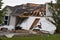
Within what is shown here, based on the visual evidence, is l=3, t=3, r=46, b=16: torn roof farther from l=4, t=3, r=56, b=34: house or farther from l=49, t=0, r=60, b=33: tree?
l=49, t=0, r=60, b=33: tree

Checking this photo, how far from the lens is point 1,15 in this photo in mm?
10703

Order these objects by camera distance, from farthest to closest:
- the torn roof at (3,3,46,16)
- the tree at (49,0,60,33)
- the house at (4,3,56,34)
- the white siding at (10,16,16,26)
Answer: the white siding at (10,16,16,26) → the torn roof at (3,3,46,16) → the house at (4,3,56,34) → the tree at (49,0,60,33)

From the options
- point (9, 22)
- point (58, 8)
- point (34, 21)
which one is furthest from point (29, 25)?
point (58, 8)

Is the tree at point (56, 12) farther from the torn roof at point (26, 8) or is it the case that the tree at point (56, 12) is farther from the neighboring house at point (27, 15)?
the torn roof at point (26, 8)

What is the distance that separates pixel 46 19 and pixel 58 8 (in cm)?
251

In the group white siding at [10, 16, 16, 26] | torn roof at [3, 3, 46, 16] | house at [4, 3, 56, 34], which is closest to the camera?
house at [4, 3, 56, 34]

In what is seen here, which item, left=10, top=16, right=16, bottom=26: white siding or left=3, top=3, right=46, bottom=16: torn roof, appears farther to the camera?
left=10, top=16, right=16, bottom=26: white siding

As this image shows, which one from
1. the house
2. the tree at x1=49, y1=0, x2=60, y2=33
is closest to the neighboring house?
the house

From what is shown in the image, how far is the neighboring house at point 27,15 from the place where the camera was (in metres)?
25.2

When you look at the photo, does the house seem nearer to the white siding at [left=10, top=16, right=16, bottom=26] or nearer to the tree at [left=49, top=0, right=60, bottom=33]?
the white siding at [left=10, top=16, right=16, bottom=26]

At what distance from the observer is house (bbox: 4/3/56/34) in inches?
993

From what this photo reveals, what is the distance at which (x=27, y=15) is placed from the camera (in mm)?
26172

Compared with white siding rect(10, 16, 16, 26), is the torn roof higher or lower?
higher

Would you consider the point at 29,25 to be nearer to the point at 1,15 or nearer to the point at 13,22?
the point at 13,22
